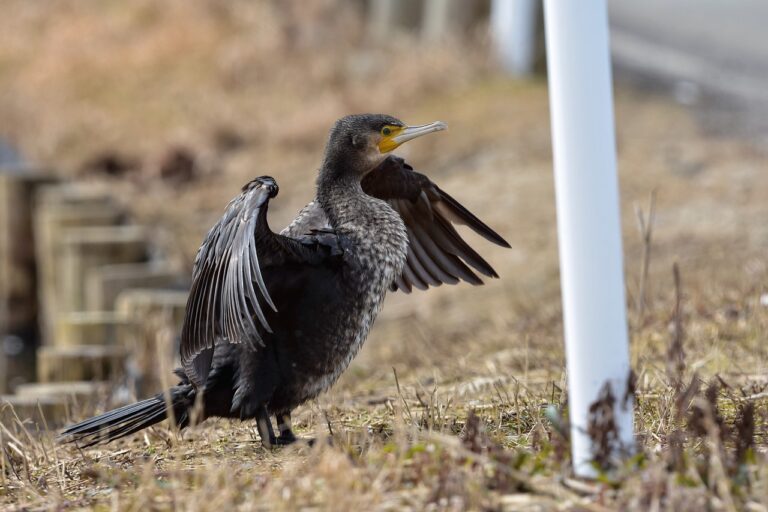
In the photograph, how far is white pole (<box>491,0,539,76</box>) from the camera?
14172 mm

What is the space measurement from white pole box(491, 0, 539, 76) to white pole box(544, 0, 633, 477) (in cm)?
1102

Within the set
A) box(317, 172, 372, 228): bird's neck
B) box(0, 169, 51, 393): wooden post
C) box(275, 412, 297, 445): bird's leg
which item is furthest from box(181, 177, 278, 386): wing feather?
box(0, 169, 51, 393): wooden post

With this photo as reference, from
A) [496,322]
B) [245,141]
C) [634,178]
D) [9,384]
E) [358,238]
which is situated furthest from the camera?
[245,141]

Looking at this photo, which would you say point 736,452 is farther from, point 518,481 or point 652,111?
point 652,111

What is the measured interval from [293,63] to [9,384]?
7.53 metres

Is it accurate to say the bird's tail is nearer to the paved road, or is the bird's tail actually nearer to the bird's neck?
the bird's neck

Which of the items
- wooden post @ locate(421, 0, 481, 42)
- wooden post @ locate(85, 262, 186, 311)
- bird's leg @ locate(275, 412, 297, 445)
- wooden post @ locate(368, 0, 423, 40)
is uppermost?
wooden post @ locate(368, 0, 423, 40)

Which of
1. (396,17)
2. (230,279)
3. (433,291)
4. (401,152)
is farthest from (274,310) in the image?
(396,17)

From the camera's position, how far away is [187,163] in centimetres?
1386

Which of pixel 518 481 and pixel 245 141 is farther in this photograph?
pixel 245 141

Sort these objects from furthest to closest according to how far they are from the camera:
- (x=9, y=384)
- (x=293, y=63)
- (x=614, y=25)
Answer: (x=614, y=25)
(x=293, y=63)
(x=9, y=384)

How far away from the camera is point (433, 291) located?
31.8 feet

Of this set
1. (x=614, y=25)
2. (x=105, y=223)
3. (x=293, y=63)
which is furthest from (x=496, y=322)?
(x=614, y=25)

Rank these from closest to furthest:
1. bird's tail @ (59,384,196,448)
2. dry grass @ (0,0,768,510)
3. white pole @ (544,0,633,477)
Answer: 1. white pole @ (544,0,633,477)
2. dry grass @ (0,0,768,510)
3. bird's tail @ (59,384,196,448)
